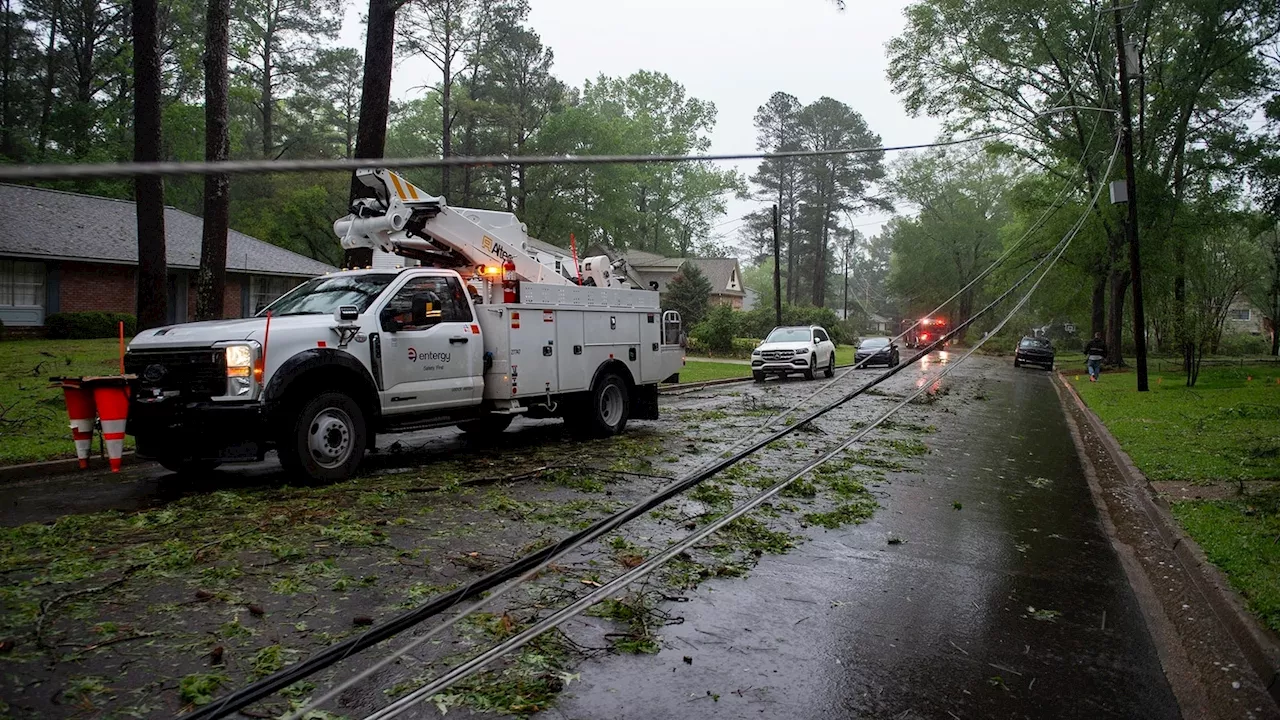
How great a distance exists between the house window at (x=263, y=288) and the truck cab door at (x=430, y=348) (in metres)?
25.5

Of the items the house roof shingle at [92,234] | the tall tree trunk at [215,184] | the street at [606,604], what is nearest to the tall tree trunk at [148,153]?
the tall tree trunk at [215,184]

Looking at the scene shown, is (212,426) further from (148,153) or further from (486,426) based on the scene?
(148,153)

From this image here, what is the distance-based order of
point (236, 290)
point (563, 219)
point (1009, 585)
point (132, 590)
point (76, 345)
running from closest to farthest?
point (132, 590) < point (1009, 585) < point (76, 345) < point (236, 290) < point (563, 219)

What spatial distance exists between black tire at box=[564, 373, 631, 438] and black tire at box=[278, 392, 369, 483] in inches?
159

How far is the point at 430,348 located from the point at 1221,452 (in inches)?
439

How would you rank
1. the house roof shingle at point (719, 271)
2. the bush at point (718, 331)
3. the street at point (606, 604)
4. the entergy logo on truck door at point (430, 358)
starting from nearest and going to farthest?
1. the street at point (606, 604)
2. the entergy logo on truck door at point (430, 358)
3. the bush at point (718, 331)
4. the house roof shingle at point (719, 271)

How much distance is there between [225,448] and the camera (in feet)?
25.8

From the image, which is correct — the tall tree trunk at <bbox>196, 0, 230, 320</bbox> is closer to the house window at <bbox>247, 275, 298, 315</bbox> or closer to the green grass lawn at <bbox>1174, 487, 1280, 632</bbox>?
the green grass lawn at <bbox>1174, 487, 1280, 632</bbox>

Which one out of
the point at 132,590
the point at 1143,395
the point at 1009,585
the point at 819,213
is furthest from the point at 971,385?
the point at 819,213

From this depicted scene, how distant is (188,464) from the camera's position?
8.38 metres

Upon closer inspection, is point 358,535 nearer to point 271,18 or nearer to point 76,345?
point 76,345

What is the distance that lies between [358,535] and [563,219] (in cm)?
5042

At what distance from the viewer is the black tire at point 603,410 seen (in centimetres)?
1232

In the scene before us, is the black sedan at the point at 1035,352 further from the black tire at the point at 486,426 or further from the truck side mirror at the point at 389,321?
the truck side mirror at the point at 389,321
